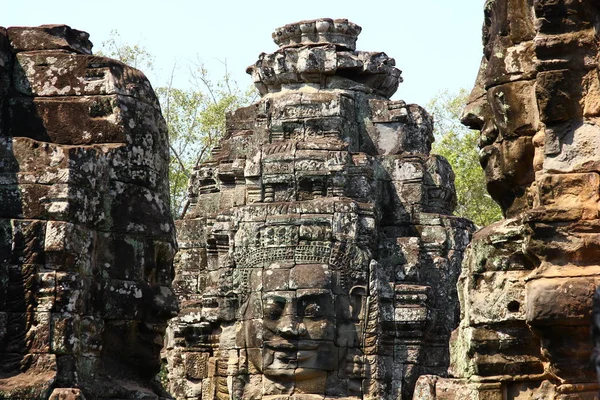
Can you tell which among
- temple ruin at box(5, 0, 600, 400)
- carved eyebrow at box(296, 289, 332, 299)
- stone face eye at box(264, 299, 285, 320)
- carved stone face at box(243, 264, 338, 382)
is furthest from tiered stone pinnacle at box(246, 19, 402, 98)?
temple ruin at box(5, 0, 600, 400)

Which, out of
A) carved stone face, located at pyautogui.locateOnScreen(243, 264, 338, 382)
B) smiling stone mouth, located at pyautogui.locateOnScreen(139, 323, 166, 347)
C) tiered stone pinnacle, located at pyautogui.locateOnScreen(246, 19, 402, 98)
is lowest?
smiling stone mouth, located at pyautogui.locateOnScreen(139, 323, 166, 347)

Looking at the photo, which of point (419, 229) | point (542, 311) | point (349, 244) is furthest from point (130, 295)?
point (419, 229)

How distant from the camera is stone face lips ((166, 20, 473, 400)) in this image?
72.0 feet

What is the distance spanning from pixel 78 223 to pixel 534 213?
3.13 meters

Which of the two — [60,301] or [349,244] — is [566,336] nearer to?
[60,301]

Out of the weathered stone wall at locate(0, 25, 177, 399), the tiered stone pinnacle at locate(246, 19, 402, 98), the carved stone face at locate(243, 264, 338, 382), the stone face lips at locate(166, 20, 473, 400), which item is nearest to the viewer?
the weathered stone wall at locate(0, 25, 177, 399)

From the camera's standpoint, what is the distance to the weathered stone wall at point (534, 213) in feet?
28.9

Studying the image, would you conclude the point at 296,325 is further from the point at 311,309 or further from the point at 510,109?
the point at 510,109

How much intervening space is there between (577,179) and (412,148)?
15343 mm

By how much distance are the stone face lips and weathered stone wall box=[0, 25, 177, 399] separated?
10.5 meters

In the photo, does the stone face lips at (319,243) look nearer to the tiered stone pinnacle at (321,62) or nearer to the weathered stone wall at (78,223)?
the tiered stone pinnacle at (321,62)

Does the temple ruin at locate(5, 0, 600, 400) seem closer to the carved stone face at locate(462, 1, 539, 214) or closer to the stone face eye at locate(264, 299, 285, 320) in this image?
the carved stone face at locate(462, 1, 539, 214)

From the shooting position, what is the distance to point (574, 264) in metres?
8.79

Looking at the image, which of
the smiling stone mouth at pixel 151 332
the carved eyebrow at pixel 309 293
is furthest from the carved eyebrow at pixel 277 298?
the smiling stone mouth at pixel 151 332
